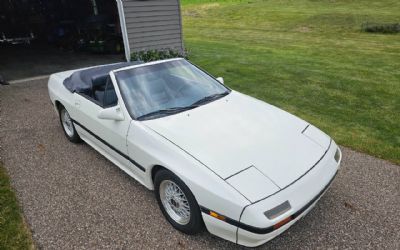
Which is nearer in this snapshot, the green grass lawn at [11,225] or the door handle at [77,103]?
the green grass lawn at [11,225]

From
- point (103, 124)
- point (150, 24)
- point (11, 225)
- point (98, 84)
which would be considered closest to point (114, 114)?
point (103, 124)

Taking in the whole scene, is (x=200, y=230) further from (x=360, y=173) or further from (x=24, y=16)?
(x=24, y=16)

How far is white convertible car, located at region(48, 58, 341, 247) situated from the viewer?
2426mm

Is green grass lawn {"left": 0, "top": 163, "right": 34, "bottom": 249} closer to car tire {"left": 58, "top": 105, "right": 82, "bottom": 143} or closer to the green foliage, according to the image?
car tire {"left": 58, "top": 105, "right": 82, "bottom": 143}

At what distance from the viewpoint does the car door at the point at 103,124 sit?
3.46 metres

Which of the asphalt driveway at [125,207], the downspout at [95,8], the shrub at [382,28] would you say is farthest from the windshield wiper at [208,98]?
the shrub at [382,28]

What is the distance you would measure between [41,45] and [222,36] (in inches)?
399

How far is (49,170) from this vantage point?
4.25 meters

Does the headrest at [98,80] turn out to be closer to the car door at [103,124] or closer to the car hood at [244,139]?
the car door at [103,124]

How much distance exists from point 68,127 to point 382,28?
753 inches

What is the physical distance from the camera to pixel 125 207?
3445mm

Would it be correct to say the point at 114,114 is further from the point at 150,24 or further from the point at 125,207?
the point at 150,24

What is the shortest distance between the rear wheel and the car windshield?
169 cm

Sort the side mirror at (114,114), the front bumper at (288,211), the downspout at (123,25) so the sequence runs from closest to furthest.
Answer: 1. the front bumper at (288,211)
2. the side mirror at (114,114)
3. the downspout at (123,25)
